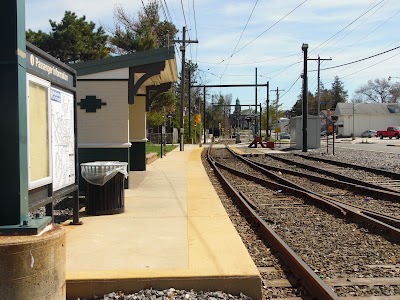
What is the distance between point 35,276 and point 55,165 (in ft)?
8.97

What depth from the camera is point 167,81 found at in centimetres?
1842

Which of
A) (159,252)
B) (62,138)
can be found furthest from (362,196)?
(62,138)

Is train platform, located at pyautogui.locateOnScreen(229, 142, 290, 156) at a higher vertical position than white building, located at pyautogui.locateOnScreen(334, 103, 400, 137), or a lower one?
lower

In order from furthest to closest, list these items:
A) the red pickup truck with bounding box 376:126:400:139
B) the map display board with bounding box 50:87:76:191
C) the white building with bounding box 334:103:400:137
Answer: the white building with bounding box 334:103:400:137 → the red pickup truck with bounding box 376:126:400:139 → the map display board with bounding box 50:87:76:191

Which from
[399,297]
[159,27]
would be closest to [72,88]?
[399,297]

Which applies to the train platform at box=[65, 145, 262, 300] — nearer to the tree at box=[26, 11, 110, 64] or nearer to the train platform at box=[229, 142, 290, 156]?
the train platform at box=[229, 142, 290, 156]

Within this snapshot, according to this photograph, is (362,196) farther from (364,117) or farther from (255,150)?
(364,117)

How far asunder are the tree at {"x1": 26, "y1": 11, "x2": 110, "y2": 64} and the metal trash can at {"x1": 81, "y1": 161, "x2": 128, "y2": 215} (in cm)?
3106

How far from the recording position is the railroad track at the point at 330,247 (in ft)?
17.6

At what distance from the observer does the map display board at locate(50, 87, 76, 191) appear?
6363mm

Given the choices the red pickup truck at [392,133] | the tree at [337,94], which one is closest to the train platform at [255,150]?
the red pickup truck at [392,133]

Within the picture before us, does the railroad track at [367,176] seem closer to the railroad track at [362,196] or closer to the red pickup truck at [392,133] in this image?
the railroad track at [362,196]

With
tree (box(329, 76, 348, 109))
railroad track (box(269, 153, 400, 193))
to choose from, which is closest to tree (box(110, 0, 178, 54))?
railroad track (box(269, 153, 400, 193))

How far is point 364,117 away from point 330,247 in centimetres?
9816
